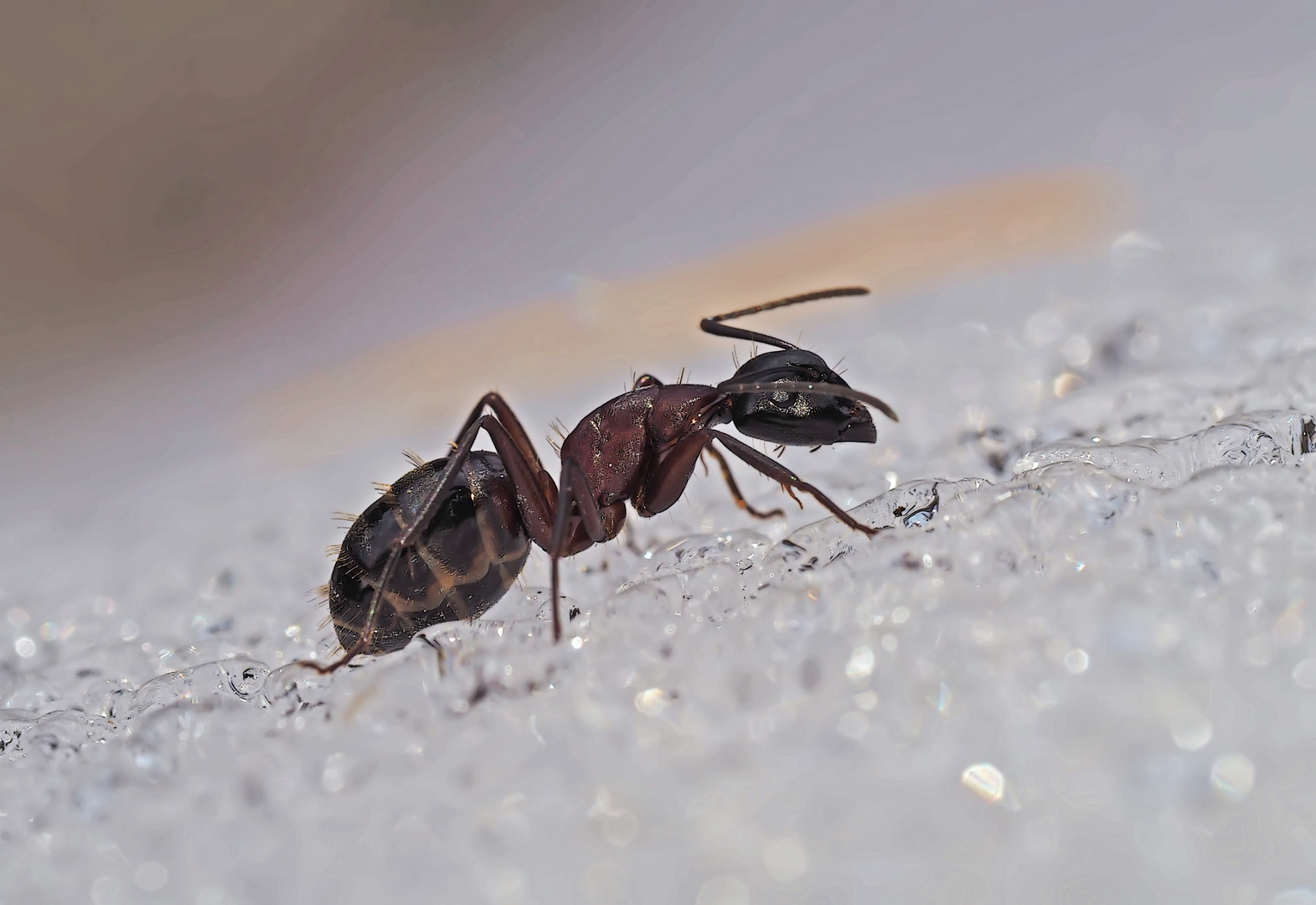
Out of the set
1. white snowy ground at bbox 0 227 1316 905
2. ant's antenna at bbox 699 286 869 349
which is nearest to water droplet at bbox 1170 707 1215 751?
white snowy ground at bbox 0 227 1316 905

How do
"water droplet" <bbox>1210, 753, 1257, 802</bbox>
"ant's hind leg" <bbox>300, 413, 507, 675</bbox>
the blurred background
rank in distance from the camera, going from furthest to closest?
the blurred background, "ant's hind leg" <bbox>300, 413, 507, 675</bbox>, "water droplet" <bbox>1210, 753, 1257, 802</bbox>

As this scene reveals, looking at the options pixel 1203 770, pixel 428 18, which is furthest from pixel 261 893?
pixel 428 18

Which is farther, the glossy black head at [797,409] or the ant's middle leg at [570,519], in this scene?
the glossy black head at [797,409]

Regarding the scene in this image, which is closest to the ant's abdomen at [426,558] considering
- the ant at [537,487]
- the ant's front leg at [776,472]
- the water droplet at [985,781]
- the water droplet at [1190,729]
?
the ant at [537,487]

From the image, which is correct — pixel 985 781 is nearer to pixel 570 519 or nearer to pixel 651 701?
pixel 651 701

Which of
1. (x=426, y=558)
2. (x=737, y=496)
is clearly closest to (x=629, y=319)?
(x=737, y=496)

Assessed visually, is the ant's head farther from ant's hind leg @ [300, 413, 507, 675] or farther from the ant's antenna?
ant's hind leg @ [300, 413, 507, 675]

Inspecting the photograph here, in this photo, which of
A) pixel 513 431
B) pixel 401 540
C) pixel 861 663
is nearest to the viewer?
pixel 861 663

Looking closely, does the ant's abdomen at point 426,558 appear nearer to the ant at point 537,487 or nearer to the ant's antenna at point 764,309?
the ant at point 537,487
